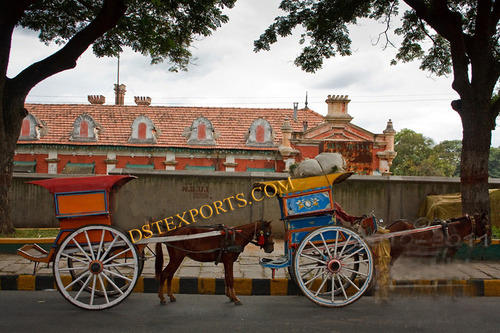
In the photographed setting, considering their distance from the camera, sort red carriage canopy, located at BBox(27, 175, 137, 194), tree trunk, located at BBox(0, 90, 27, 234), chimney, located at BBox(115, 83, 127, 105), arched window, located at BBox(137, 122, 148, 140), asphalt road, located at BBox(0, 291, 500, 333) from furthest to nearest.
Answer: chimney, located at BBox(115, 83, 127, 105), arched window, located at BBox(137, 122, 148, 140), tree trunk, located at BBox(0, 90, 27, 234), red carriage canopy, located at BBox(27, 175, 137, 194), asphalt road, located at BBox(0, 291, 500, 333)

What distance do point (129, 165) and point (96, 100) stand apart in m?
7.45

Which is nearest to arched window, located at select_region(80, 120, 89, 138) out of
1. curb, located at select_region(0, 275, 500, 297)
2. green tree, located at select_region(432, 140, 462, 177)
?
curb, located at select_region(0, 275, 500, 297)

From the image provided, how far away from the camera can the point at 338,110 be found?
23641mm

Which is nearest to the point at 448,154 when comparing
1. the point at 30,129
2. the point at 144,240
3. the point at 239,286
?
the point at 30,129

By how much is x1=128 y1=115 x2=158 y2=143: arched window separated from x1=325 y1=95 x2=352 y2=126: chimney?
990cm

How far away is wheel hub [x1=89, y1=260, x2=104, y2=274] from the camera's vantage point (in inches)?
189

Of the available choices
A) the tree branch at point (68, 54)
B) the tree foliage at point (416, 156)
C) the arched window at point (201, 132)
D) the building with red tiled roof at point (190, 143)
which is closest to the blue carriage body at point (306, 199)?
the tree branch at point (68, 54)

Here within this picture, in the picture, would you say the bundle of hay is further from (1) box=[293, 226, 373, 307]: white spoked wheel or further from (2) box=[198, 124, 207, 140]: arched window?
(2) box=[198, 124, 207, 140]: arched window

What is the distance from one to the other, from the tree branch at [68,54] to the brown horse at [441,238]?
675cm

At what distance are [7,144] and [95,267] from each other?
4.83m

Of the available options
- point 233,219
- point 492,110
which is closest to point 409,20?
point 492,110

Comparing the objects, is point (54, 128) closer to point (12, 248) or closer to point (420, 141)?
point (12, 248)

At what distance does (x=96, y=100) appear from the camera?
28.7m

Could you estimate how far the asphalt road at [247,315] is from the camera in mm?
4387
